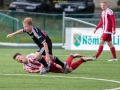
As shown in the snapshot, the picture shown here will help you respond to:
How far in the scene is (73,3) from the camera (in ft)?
126

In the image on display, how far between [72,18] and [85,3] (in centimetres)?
1026

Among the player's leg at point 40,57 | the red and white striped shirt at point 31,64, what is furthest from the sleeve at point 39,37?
the red and white striped shirt at point 31,64

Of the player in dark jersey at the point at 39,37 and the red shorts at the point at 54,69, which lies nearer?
the player in dark jersey at the point at 39,37

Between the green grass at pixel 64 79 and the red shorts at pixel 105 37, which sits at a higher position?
the green grass at pixel 64 79

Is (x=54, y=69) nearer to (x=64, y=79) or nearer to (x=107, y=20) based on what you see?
(x=64, y=79)

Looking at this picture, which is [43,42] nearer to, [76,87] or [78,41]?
[76,87]

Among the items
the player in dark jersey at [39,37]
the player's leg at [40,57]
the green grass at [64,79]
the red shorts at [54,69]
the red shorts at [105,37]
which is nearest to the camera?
the green grass at [64,79]

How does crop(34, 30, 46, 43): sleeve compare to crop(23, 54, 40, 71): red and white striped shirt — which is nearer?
crop(34, 30, 46, 43): sleeve

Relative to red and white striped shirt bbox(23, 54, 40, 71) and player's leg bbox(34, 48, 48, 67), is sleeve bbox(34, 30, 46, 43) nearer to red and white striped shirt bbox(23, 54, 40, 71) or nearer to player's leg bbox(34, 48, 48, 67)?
player's leg bbox(34, 48, 48, 67)

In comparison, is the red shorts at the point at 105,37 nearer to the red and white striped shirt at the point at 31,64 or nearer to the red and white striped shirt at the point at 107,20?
the red and white striped shirt at the point at 107,20

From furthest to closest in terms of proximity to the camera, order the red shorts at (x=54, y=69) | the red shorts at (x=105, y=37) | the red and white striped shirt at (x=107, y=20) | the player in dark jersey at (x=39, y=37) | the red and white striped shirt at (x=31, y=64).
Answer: the red shorts at (x=105, y=37), the red and white striped shirt at (x=107, y=20), the red shorts at (x=54, y=69), the red and white striped shirt at (x=31, y=64), the player in dark jersey at (x=39, y=37)

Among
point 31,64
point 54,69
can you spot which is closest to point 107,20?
point 54,69

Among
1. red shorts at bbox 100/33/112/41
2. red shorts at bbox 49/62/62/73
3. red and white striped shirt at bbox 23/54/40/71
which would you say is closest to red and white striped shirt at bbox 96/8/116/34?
red shorts at bbox 100/33/112/41

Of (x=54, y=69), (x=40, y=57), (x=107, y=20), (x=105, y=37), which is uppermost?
(x=40, y=57)
